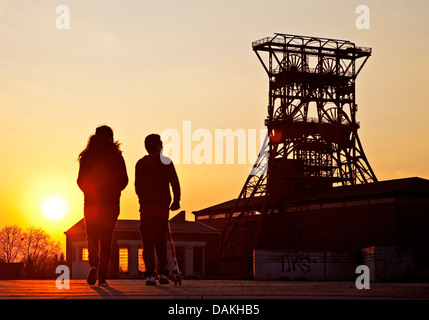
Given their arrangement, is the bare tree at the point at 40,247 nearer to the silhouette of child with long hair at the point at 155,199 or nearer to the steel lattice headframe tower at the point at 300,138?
the steel lattice headframe tower at the point at 300,138

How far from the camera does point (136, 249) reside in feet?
243

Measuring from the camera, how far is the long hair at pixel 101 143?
1222cm

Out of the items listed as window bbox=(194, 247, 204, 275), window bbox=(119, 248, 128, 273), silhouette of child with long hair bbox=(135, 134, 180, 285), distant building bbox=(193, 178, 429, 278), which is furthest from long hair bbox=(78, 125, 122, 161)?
window bbox=(194, 247, 204, 275)

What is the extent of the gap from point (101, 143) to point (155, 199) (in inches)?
49.3

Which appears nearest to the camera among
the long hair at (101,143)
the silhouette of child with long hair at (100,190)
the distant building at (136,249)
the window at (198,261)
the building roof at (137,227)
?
the silhouette of child with long hair at (100,190)

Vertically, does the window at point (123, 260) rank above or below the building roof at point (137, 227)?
below

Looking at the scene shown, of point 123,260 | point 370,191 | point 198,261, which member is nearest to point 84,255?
point 123,260

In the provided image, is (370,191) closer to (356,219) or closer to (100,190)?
(356,219)

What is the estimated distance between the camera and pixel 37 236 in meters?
134

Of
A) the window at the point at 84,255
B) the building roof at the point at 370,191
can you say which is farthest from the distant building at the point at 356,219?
the window at the point at 84,255

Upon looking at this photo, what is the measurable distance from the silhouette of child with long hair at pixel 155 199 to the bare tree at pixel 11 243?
11668 centimetres
